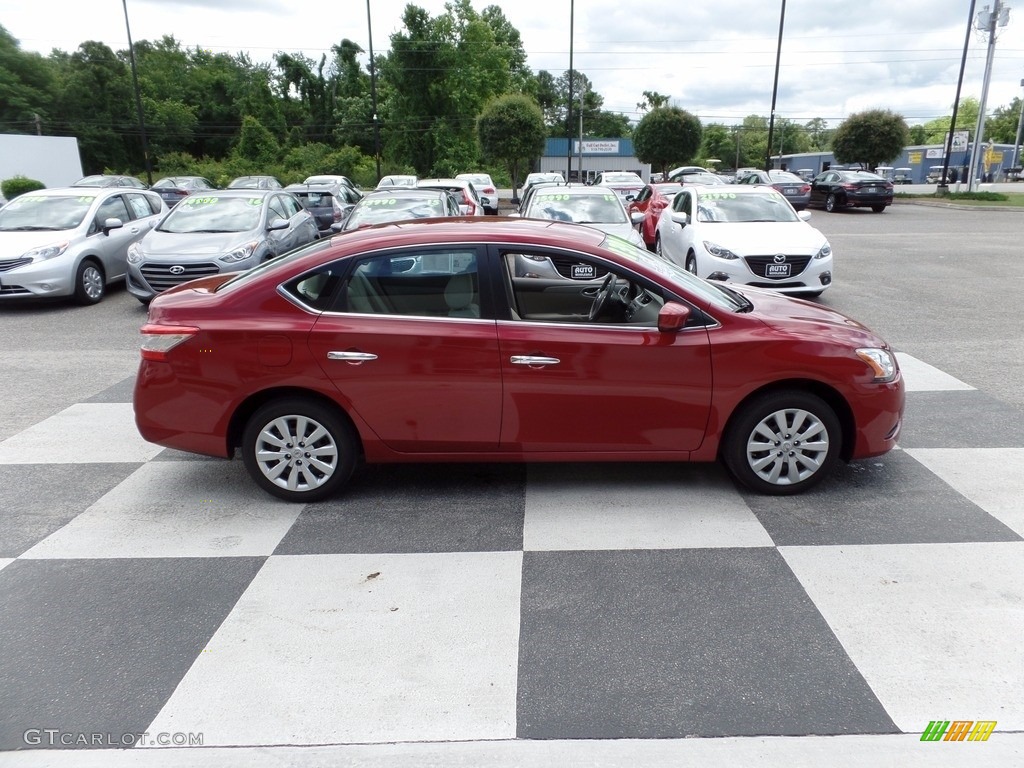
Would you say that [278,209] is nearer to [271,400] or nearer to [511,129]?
[271,400]

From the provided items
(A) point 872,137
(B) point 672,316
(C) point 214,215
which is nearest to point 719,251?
(B) point 672,316

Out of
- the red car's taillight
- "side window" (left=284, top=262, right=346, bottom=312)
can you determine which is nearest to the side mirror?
"side window" (left=284, top=262, right=346, bottom=312)

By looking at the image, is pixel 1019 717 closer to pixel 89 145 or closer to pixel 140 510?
pixel 140 510

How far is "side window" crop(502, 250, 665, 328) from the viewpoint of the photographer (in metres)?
4.55

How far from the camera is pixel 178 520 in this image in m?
4.54

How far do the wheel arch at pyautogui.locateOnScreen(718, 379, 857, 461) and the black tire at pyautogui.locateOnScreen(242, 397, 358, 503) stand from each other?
2302mm

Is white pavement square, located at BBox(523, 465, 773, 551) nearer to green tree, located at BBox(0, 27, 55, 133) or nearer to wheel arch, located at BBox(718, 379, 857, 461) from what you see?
wheel arch, located at BBox(718, 379, 857, 461)

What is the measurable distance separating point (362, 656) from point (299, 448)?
5.54ft

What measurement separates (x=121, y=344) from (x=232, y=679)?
708 cm

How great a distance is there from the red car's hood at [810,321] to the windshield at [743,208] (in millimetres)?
6880

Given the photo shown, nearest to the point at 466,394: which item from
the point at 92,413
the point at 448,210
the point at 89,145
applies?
the point at 92,413

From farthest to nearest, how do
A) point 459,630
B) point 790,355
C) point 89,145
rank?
1. point 89,145
2. point 790,355
3. point 459,630

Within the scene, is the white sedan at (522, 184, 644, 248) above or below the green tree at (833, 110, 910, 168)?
below

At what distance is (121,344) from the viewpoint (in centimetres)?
905
